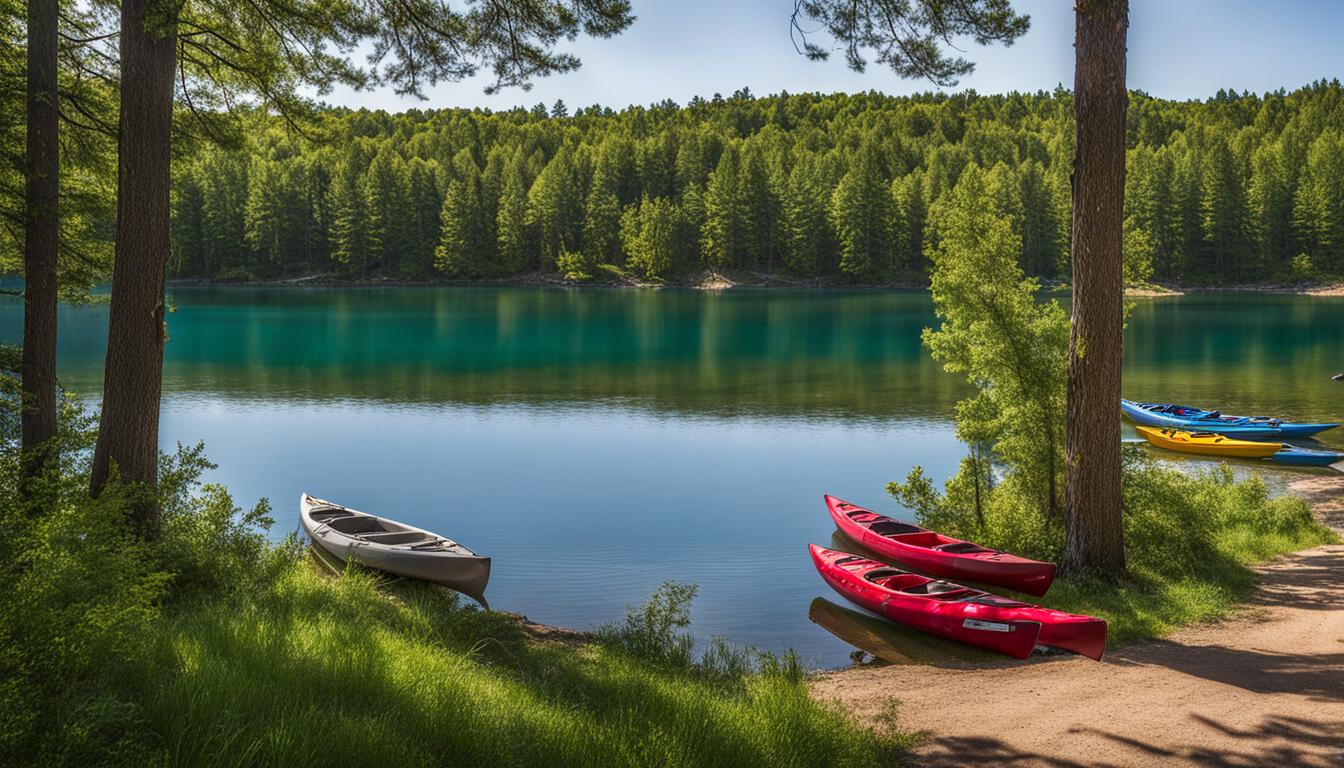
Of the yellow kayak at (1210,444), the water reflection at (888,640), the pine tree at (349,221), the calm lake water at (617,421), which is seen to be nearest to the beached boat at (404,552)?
the calm lake water at (617,421)

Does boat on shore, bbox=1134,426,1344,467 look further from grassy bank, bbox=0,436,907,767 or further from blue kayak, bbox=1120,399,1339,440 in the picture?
grassy bank, bbox=0,436,907,767

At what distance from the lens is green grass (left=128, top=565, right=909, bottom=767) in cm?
477

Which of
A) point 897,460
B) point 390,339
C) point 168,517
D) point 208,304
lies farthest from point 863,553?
point 208,304

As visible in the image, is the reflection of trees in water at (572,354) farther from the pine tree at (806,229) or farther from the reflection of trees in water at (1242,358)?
the pine tree at (806,229)

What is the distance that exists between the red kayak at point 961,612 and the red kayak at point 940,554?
45 cm

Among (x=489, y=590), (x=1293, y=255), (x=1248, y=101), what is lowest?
(x=489, y=590)

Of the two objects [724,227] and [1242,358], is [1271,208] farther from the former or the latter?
[1242,358]

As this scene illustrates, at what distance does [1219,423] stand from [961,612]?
20.0 m

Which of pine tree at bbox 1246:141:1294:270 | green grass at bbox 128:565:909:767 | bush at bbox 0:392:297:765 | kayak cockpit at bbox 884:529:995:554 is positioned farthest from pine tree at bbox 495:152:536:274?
green grass at bbox 128:565:909:767

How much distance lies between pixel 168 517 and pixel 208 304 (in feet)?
241

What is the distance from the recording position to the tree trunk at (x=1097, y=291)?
10.7 metres

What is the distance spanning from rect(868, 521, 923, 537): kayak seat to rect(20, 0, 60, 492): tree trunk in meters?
11.2

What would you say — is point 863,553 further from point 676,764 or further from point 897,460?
point 676,764

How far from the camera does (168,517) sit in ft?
33.8
